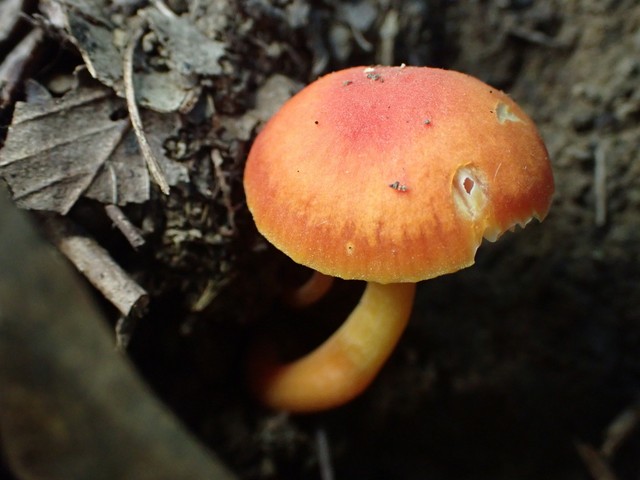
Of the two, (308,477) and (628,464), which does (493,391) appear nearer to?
(628,464)

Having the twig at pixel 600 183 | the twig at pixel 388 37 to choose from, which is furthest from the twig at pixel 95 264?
the twig at pixel 600 183

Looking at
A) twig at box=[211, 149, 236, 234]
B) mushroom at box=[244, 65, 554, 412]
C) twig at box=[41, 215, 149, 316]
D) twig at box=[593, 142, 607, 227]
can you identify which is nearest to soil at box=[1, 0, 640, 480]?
twig at box=[593, 142, 607, 227]

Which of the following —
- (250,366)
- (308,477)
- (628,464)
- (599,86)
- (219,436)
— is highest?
(599,86)

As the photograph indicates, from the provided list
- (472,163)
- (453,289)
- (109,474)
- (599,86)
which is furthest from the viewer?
(453,289)

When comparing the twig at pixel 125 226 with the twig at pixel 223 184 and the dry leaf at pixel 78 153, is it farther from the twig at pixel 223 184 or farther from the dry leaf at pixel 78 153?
the twig at pixel 223 184

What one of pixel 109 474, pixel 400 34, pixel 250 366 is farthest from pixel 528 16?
pixel 109 474

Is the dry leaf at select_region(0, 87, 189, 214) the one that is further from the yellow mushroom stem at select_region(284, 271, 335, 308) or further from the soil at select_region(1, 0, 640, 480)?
the yellow mushroom stem at select_region(284, 271, 335, 308)

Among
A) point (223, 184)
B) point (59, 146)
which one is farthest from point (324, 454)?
point (59, 146)

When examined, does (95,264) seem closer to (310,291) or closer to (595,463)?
(310,291)
